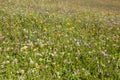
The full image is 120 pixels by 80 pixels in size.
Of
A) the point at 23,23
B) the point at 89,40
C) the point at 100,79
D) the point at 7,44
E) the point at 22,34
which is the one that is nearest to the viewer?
the point at 100,79

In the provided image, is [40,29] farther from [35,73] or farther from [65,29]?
[35,73]

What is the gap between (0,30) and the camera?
36.4ft

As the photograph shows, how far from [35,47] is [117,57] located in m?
3.38

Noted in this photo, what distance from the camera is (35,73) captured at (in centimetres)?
768

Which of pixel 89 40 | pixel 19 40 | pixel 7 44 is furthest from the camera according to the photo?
pixel 89 40

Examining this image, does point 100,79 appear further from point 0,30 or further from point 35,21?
point 35,21

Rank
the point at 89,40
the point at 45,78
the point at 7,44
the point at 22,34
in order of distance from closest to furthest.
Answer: the point at 45,78, the point at 7,44, the point at 22,34, the point at 89,40

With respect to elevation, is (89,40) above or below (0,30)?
below

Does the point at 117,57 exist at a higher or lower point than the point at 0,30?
lower

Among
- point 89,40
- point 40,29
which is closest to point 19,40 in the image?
point 40,29

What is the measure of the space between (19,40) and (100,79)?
12.5 ft

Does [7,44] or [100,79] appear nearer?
[100,79]

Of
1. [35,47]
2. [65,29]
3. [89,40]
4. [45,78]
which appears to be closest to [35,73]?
[45,78]

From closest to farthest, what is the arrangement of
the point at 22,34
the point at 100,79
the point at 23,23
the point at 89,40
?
the point at 100,79
the point at 22,34
the point at 89,40
the point at 23,23
